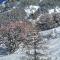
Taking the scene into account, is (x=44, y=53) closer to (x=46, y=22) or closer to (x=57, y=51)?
(x=57, y=51)

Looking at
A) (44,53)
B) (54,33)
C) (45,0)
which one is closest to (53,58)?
(44,53)

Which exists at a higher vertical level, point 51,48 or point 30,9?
point 30,9

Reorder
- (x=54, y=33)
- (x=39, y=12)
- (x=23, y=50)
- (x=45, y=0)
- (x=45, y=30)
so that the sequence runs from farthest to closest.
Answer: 1. (x=45, y=0)
2. (x=39, y=12)
3. (x=45, y=30)
4. (x=54, y=33)
5. (x=23, y=50)

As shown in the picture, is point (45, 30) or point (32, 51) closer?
point (32, 51)

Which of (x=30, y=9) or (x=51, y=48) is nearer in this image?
(x=51, y=48)

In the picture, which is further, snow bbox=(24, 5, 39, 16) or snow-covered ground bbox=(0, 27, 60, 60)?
snow bbox=(24, 5, 39, 16)

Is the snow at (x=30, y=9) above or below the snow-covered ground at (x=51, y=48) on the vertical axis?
above

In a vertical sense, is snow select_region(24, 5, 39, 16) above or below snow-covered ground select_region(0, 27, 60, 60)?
above

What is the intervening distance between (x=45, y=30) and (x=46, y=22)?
0.59 m

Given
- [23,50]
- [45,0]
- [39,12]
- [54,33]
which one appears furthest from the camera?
[45,0]

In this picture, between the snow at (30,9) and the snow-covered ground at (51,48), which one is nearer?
the snow-covered ground at (51,48)

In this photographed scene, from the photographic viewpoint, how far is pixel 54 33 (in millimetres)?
12992

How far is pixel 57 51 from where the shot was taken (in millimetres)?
10602

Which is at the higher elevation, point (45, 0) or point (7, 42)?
point (45, 0)
